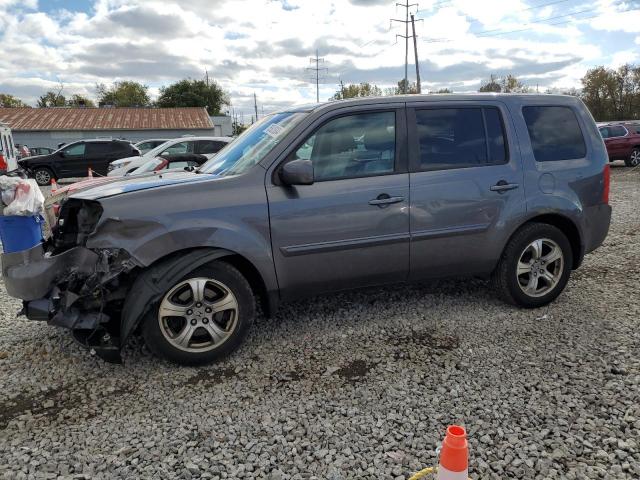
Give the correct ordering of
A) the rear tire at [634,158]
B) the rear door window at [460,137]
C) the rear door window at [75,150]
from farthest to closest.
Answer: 1. the rear door window at [75,150]
2. the rear tire at [634,158]
3. the rear door window at [460,137]

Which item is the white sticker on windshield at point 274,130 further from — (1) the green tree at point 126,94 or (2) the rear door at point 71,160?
(1) the green tree at point 126,94

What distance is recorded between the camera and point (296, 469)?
93.8 inches

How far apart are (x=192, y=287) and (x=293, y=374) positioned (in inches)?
36.1

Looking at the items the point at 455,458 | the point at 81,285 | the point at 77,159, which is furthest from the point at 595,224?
the point at 77,159

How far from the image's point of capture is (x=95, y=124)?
140 feet

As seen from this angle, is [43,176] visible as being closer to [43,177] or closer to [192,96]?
[43,177]

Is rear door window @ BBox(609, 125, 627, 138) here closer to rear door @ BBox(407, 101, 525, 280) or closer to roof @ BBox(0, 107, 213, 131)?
rear door @ BBox(407, 101, 525, 280)

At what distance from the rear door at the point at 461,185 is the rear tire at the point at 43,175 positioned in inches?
720

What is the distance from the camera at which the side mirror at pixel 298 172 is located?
3.32 m

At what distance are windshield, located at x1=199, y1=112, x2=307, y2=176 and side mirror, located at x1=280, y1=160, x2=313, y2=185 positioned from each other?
0.32m

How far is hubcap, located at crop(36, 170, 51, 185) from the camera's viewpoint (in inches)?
717

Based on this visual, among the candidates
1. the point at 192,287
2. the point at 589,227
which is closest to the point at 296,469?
the point at 192,287

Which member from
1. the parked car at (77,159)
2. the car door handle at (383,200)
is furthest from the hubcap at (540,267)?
the parked car at (77,159)

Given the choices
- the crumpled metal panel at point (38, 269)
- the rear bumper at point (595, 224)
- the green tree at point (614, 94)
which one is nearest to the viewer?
the crumpled metal panel at point (38, 269)
